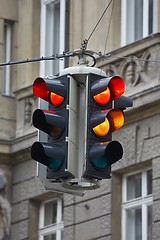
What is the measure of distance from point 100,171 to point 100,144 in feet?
0.78

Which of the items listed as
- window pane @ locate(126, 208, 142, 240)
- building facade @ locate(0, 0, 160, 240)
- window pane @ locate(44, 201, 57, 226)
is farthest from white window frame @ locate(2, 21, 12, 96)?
window pane @ locate(126, 208, 142, 240)

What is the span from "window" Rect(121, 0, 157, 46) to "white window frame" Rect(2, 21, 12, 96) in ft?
12.0

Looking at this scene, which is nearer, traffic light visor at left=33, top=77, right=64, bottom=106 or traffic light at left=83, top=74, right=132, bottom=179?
traffic light at left=83, top=74, right=132, bottom=179

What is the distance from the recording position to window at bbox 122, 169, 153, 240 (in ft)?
63.8

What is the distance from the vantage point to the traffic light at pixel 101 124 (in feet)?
33.4

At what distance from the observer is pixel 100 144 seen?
10.3m

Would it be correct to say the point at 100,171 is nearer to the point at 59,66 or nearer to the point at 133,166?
the point at 133,166

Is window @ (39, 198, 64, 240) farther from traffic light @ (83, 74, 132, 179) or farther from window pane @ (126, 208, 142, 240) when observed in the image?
traffic light @ (83, 74, 132, 179)

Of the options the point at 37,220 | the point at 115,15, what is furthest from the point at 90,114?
the point at 37,220

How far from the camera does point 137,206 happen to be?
64.7ft

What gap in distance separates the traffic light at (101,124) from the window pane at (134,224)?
30.6ft

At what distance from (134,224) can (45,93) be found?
31.2 ft

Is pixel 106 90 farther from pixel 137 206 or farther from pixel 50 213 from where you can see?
pixel 50 213

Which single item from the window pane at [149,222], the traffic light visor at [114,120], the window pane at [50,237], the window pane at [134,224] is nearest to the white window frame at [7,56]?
the window pane at [50,237]
